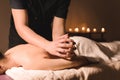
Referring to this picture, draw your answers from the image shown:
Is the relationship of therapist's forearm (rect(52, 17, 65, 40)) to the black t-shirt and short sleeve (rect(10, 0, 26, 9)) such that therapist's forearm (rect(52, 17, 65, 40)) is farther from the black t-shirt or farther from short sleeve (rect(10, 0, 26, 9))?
short sleeve (rect(10, 0, 26, 9))

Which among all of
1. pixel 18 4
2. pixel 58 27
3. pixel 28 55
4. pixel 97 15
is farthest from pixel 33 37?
pixel 97 15

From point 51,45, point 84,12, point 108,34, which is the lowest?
point 108,34

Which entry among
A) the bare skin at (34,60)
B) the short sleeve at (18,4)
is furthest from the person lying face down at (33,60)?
the short sleeve at (18,4)

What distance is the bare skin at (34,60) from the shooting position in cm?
98

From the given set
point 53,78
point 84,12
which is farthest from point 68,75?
point 84,12

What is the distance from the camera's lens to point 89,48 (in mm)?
1602

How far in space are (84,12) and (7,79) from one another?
2737mm

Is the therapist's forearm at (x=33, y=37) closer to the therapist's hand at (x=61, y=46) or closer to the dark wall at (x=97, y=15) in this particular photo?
the therapist's hand at (x=61, y=46)

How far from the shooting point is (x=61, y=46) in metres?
0.95

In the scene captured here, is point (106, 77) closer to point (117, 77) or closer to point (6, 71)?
point (117, 77)

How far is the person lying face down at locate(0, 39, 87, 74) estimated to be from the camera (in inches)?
38.7

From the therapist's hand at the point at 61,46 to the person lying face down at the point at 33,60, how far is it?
38mm

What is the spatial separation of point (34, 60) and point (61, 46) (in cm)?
12

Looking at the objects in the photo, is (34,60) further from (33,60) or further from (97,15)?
(97,15)
